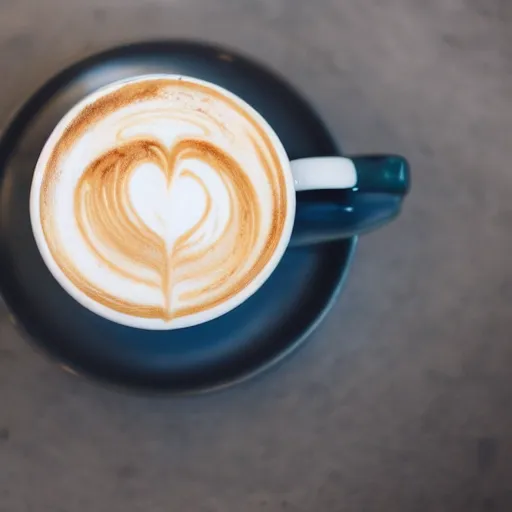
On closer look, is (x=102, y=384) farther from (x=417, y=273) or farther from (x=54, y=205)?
(x=417, y=273)

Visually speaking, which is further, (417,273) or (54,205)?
(417,273)

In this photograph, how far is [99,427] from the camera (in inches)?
25.9

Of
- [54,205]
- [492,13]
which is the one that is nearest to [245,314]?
[54,205]

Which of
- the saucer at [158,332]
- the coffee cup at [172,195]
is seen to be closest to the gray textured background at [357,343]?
the saucer at [158,332]

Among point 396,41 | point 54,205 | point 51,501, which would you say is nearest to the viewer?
point 54,205

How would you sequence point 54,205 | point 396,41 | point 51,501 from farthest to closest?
point 396,41 < point 51,501 < point 54,205

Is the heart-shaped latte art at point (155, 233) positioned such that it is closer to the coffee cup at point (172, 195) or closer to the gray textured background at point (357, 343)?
the coffee cup at point (172, 195)

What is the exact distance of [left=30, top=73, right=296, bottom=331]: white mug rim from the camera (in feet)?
1.64

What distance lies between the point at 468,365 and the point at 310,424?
185mm

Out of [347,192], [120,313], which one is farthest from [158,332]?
[347,192]

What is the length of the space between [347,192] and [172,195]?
0.45 feet

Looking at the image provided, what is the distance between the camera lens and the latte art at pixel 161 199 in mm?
512

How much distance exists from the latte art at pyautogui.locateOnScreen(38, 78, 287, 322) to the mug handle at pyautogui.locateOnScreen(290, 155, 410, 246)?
3cm

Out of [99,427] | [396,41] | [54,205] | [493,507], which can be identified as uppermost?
[396,41]
